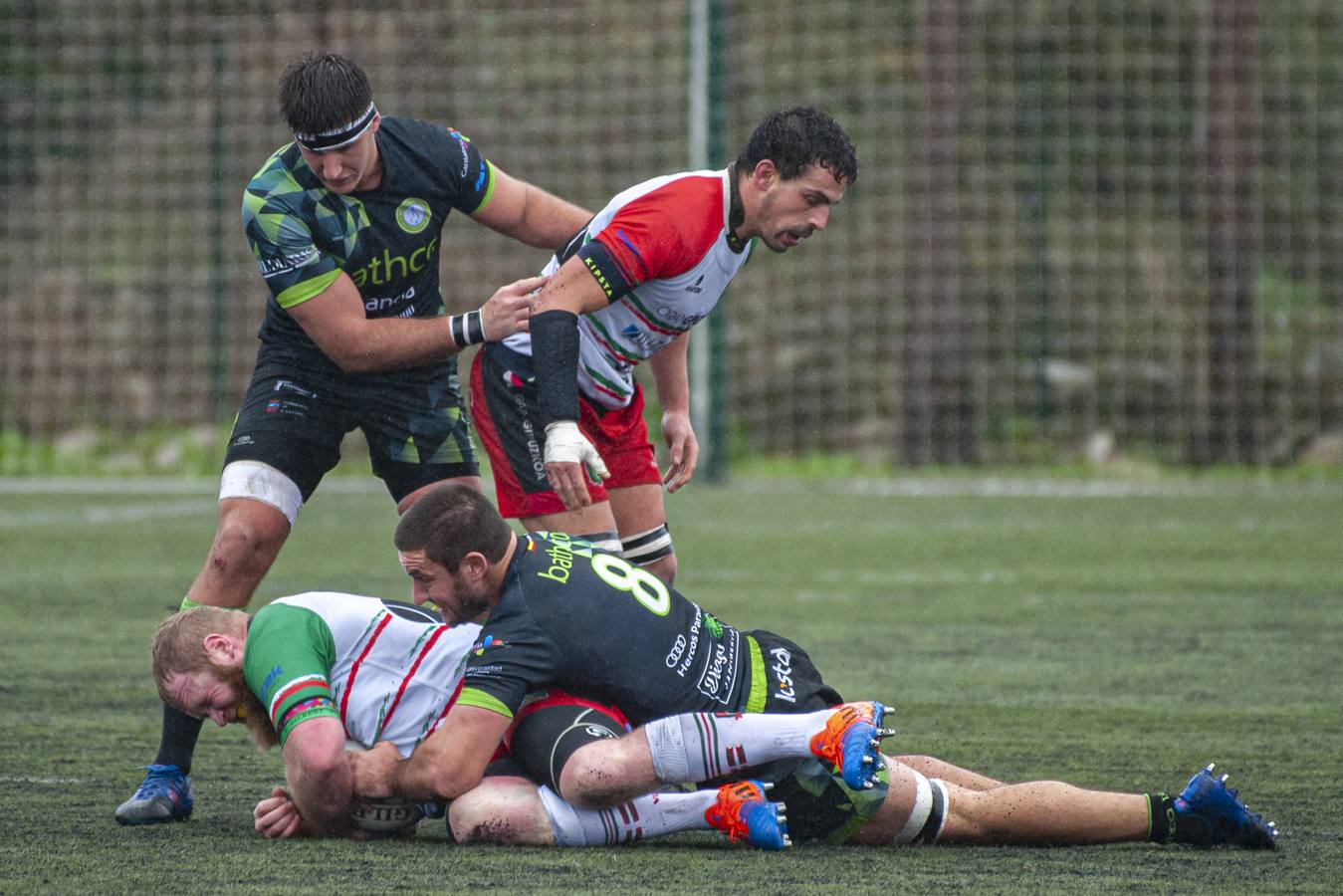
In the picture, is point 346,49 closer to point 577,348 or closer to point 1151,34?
point 1151,34

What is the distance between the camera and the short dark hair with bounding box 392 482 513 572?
12.3ft

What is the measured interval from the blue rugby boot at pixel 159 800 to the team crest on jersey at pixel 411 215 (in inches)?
58.6

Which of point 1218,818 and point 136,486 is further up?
point 1218,818

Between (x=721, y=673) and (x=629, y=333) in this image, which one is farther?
(x=629, y=333)

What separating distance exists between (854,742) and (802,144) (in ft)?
5.01

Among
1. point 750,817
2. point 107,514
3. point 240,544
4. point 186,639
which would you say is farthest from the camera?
point 107,514

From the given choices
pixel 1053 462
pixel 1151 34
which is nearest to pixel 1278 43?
pixel 1151 34

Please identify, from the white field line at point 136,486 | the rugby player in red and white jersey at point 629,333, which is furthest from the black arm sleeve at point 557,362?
the white field line at point 136,486

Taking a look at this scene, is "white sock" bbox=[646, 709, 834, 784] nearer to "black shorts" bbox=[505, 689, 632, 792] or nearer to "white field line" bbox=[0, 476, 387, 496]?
"black shorts" bbox=[505, 689, 632, 792]

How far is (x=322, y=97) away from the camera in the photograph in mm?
4379

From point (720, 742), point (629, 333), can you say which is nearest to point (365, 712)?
point (720, 742)

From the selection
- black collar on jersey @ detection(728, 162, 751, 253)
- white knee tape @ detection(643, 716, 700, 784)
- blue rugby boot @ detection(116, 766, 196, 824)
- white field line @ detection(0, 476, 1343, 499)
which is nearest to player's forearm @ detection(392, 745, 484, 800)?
white knee tape @ detection(643, 716, 700, 784)

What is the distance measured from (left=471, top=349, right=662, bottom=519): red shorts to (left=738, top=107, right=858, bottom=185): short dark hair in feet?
2.67

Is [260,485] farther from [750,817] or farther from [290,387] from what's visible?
[750,817]
